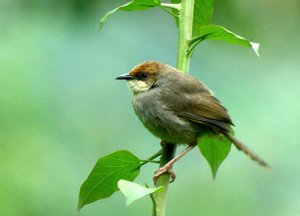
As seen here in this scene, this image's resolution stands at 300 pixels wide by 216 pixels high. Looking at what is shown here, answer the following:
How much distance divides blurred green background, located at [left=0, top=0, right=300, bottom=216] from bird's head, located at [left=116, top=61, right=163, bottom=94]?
0.42 m

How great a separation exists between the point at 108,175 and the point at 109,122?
1876 millimetres

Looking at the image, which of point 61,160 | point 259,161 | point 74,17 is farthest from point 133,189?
point 74,17

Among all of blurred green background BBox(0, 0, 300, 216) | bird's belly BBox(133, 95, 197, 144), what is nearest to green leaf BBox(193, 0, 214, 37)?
bird's belly BBox(133, 95, 197, 144)

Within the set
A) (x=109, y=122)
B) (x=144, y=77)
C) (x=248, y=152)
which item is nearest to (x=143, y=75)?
(x=144, y=77)

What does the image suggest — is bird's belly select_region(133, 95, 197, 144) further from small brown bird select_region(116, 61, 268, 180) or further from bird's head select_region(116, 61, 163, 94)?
bird's head select_region(116, 61, 163, 94)

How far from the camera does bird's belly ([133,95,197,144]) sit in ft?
10.2

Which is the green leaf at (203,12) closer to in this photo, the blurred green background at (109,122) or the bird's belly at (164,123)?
the bird's belly at (164,123)

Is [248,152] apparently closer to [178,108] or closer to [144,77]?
[178,108]

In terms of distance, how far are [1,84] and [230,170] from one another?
1355 mm

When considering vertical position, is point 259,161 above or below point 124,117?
above

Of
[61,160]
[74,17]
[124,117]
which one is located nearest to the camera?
[61,160]

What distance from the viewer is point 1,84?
13.9ft

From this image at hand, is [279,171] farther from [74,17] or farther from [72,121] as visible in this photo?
[74,17]

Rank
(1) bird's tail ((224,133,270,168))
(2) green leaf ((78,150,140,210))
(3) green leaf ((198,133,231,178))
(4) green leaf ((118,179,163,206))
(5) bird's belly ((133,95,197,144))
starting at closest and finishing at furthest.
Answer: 1. (4) green leaf ((118,179,163,206))
2. (2) green leaf ((78,150,140,210))
3. (3) green leaf ((198,133,231,178))
4. (1) bird's tail ((224,133,270,168))
5. (5) bird's belly ((133,95,197,144))
